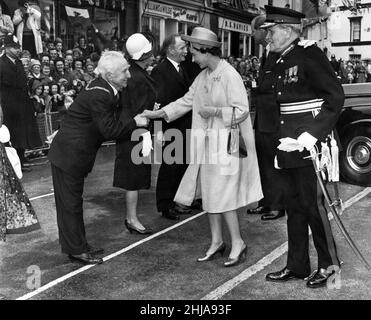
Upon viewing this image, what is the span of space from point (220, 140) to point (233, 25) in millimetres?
24218

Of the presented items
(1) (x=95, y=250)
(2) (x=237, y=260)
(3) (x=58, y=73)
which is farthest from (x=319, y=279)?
(3) (x=58, y=73)

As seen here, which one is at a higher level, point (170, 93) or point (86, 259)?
point (170, 93)

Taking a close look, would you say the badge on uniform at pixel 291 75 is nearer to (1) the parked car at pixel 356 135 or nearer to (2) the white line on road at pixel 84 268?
(2) the white line on road at pixel 84 268

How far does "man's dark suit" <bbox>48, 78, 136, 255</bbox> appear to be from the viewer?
14.4 ft

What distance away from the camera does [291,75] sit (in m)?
3.93

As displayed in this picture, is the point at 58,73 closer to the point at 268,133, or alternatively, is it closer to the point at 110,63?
the point at 268,133

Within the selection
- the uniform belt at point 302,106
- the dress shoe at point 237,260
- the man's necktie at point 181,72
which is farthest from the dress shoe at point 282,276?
the man's necktie at point 181,72

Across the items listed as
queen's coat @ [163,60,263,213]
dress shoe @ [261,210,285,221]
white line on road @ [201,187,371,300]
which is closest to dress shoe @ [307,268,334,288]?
white line on road @ [201,187,371,300]

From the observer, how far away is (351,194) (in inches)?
282

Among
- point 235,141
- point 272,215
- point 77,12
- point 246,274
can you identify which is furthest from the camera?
point 77,12

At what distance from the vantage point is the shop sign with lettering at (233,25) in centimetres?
2670

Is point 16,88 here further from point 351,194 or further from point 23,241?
point 351,194
